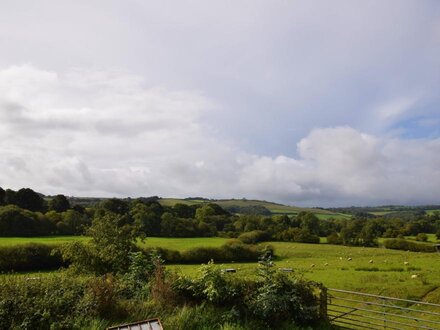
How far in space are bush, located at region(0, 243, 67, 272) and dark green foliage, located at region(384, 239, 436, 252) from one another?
55.5 m

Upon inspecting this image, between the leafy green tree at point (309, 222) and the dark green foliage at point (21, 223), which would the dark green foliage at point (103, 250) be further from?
the leafy green tree at point (309, 222)

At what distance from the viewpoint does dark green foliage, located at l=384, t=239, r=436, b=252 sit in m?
65.9

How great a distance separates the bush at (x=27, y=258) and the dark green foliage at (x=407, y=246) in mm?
55470

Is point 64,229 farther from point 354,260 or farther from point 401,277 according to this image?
point 401,277

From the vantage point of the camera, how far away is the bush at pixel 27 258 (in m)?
42.5

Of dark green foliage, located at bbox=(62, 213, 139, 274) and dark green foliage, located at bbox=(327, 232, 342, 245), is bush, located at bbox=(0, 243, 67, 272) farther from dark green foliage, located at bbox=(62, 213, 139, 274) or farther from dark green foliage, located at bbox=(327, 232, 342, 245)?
dark green foliage, located at bbox=(327, 232, 342, 245)

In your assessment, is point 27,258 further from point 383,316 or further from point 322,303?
point 322,303

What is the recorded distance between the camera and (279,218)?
93500mm

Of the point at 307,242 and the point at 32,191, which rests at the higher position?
the point at 32,191

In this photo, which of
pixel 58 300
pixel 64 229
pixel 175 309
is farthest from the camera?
pixel 64 229

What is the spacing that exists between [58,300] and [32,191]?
7446 centimetres

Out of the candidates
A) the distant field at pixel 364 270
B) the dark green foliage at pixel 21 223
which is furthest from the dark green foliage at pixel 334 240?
the dark green foliage at pixel 21 223

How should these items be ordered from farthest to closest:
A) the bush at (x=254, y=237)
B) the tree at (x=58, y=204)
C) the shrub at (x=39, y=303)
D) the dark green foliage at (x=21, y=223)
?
the tree at (x=58, y=204)
the bush at (x=254, y=237)
the dark green foliage at (x=21, y=223)
the shrub at (x=39, y=303)

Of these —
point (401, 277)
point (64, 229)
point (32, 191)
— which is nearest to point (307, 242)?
point (401, 277)
